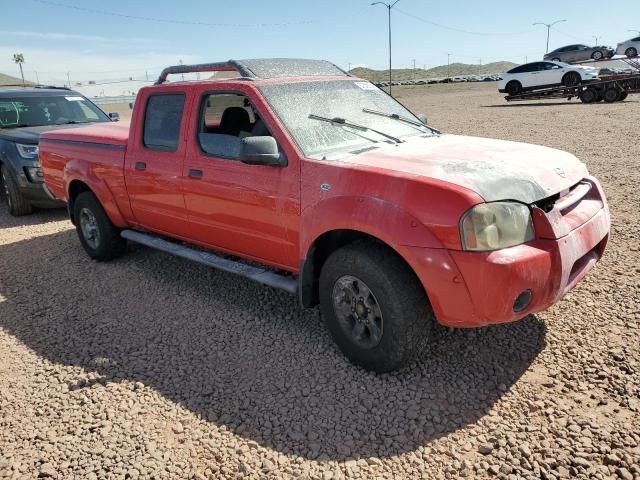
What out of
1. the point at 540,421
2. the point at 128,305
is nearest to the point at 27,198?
the point at 128,305

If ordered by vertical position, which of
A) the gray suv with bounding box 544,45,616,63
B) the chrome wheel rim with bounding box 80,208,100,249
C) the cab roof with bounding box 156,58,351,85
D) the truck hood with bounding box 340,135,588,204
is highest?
the gray suv with bounding box 544,45,616,63

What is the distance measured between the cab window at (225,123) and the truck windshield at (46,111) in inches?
217

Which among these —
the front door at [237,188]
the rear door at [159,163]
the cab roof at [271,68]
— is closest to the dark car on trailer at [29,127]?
the rear door at [159,163]

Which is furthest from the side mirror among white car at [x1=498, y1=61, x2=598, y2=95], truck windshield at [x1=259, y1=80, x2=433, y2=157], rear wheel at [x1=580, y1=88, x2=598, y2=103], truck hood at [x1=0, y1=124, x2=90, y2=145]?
white car at [x1=498, y1=61, x2=598, y2=95]

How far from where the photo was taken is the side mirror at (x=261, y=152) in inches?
134

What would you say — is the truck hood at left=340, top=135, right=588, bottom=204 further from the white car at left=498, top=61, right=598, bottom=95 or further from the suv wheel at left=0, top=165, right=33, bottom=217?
the white car at left=498, top=61, right=598, bottom=95

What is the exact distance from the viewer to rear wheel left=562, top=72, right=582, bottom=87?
77.8ft

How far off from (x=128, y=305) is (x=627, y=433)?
389cm

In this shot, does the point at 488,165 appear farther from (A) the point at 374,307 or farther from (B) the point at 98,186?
(B) the point at 98,186

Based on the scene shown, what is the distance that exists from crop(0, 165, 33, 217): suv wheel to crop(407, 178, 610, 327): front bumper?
284 inches

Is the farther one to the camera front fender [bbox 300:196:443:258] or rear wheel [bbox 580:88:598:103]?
rear wheel [bbox 580:88:598:103]

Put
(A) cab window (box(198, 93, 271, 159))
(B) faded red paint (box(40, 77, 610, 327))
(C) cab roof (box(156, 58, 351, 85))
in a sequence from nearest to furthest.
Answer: (B) faded red paint (box(40, 77, 610, 327)) < (A) cab window (box(198, 93, 271, 159)) < (C) cab roof (box(156, 58, 351, 85))

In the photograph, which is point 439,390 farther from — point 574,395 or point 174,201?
point 174,201

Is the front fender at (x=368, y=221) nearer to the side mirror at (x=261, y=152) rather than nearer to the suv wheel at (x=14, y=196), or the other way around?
the side mirror at (x=261, y=152)
